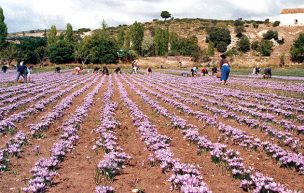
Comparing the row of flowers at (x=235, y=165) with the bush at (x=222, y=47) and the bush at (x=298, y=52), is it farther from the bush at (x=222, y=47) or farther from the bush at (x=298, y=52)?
the bush at (x=222, y=47)

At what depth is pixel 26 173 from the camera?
32.3ft

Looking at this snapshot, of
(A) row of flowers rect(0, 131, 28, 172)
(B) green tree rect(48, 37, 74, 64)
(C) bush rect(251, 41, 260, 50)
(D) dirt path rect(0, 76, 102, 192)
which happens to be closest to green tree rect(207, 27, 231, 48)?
(C) bush rect(251, 41, 260, 50)

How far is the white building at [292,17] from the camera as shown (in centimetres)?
17075

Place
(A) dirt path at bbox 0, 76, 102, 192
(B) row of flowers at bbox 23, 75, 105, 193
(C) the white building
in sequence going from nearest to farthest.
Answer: (B) row of flowers at bbox 23, 75, 105, 193 < (A) dirt path at bbox 0, 76, 102, 192 < (C) the white building

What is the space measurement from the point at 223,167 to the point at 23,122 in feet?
33.4

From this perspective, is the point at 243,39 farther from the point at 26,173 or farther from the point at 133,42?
the point at 26,173

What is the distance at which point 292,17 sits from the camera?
17375 cm

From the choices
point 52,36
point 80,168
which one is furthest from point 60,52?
point 80,168

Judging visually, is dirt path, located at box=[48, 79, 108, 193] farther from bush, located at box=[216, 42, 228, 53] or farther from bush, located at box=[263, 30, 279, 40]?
bush, located at box=[263, 30, 279, 40]

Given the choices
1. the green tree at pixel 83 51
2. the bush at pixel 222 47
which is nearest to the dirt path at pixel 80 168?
the green tree at pixel 83 51

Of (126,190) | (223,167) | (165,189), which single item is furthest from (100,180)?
(223,167)

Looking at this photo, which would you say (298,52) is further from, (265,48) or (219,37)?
(219,37)

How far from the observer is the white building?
17075 centimetres

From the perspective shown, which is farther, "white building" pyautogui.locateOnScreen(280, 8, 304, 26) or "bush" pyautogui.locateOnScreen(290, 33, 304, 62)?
"white building" pyautogui.locateOnScreen(280, 8, 304, 26)
